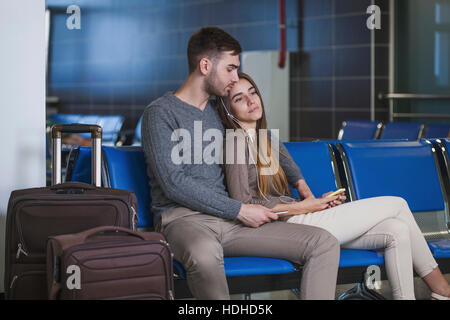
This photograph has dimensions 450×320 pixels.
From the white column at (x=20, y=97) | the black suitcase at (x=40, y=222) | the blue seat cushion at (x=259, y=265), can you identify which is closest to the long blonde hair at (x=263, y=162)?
the blue seat cushion at (x=259, y=265)

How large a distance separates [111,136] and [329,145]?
6.77 m

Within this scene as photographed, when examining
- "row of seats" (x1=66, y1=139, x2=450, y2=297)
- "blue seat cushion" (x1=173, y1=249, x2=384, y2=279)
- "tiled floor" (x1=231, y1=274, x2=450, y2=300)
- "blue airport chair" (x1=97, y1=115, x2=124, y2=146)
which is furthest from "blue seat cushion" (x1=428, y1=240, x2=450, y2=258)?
"blue airport chair" (x1=97, y1=115, x2=124, y2=146)

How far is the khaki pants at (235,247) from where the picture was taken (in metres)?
2.28

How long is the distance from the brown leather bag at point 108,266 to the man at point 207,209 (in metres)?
0.18

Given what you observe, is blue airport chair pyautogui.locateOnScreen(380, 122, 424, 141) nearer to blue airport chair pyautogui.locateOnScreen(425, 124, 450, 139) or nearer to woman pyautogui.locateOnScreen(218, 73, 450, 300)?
blue airport chair pyautogui.locateOnScreen(425, 124, 450, 139)

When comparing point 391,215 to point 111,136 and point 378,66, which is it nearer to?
point 378,66

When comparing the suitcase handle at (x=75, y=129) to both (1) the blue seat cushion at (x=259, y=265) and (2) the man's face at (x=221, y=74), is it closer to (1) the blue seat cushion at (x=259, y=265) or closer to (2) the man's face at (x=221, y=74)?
(2) the man's face at (x=221, y=74)

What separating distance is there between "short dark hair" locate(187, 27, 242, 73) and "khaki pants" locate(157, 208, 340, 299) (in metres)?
0.63

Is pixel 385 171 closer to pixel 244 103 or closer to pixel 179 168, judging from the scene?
pixel 244 103

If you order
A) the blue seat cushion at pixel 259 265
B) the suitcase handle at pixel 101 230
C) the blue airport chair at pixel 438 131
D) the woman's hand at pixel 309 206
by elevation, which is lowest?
the blue seat cushion at pixel 259 265

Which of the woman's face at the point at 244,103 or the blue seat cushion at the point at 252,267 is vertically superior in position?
the woman's face at the point at 244,103

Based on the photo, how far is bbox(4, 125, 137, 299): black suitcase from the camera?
227 centimetres

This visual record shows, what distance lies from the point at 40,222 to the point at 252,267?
755 mm
